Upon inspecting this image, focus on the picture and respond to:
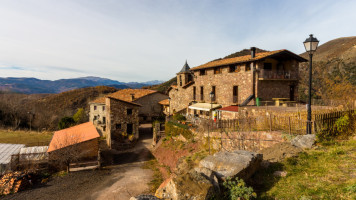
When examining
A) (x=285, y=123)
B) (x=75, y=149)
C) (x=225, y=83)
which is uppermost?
(x=225, y=83)

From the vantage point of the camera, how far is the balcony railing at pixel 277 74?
66.0 feet

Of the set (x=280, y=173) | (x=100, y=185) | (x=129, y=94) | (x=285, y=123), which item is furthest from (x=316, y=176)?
(x=129, y=94)

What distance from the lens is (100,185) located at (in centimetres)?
1452

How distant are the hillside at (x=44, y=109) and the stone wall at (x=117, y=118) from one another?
2875 centimetres

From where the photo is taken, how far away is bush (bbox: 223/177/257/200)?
438 centimetres

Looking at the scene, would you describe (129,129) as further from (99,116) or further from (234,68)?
(234,68)

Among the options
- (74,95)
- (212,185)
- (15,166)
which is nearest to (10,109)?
(74,95)

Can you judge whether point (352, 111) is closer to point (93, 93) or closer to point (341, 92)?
point (341, 92)

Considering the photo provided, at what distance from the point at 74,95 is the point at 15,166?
5028cm

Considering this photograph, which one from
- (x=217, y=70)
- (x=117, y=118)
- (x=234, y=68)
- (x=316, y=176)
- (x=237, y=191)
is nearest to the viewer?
(x=237, y=191)

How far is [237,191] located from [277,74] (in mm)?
19956

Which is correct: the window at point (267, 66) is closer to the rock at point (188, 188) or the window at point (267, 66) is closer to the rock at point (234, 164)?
the rock at point (234, 164)

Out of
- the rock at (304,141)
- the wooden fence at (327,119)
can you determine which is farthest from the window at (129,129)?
the wooden fence at (327,119)

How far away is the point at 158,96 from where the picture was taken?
3738 centimetres
